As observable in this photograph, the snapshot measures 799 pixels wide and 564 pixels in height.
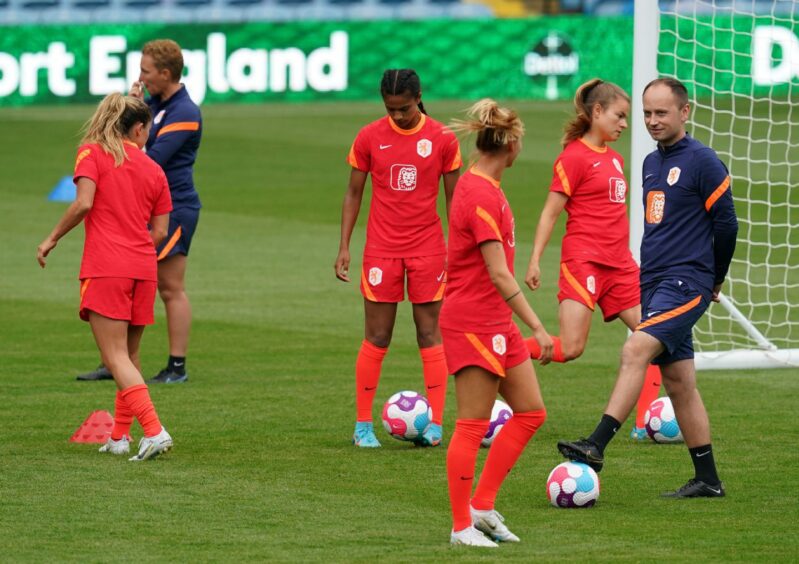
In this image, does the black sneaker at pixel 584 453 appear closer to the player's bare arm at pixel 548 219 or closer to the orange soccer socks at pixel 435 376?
the player's bare arm at pixel 548 219

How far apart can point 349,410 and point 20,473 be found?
8.04 feet

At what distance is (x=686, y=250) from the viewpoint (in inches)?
289

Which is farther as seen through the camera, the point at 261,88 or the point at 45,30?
the point at 261,88

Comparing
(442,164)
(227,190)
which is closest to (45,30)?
(227,190)

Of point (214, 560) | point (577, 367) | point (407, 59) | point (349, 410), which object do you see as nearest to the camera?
point (214, 560)

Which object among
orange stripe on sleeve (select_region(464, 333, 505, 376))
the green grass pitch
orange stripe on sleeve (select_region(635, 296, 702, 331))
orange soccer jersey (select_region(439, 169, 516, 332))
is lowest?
the green grass pitch

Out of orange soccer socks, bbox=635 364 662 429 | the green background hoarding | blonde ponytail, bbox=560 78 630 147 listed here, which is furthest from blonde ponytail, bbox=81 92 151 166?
the green background hoarding

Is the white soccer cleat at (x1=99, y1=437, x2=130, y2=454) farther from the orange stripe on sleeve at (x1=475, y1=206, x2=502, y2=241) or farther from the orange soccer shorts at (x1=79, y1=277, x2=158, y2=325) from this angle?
the orange stripe on sleeve at (x1=475, y1=206, x2=502, y2=241)

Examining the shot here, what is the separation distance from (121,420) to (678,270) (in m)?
2.98

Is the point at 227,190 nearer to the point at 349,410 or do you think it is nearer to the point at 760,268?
the point at 760,268

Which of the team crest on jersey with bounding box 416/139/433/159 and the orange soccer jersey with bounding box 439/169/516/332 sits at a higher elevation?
the team crest on jersey with bounding box 416/139/433/159

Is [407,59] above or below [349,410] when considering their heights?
above

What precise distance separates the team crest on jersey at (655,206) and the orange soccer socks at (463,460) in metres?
1.58

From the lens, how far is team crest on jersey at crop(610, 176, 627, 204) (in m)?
8.48
